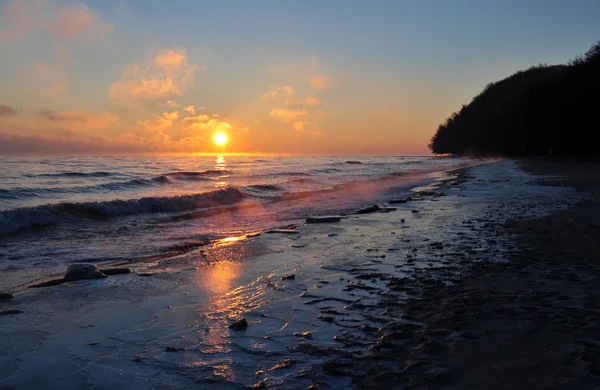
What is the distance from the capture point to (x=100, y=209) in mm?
15508

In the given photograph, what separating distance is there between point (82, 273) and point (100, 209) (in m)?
10.6

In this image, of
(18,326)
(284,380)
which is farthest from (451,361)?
(18,326)

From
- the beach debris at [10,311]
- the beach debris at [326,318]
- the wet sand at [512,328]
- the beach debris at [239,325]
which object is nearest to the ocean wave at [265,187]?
the wet sand at [512,328]

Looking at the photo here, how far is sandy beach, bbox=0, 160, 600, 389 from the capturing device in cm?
294

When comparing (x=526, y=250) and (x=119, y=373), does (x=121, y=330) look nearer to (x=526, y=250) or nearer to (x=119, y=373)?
(x=119, y=373)

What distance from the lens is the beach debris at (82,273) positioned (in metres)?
5.87

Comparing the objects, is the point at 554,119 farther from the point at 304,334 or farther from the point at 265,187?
the point at 304,334

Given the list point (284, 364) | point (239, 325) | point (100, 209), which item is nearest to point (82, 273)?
point (239, 325)

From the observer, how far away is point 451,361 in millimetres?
3074

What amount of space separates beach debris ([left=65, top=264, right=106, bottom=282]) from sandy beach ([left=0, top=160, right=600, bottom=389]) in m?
0.20

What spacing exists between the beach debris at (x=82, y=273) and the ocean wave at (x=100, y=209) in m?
7.20

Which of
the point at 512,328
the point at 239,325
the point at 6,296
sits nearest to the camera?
the point at 512,328

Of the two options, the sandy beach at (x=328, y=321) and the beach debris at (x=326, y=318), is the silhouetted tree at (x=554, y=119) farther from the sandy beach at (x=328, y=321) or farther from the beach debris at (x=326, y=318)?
the beach debris at (x=326, y=318)

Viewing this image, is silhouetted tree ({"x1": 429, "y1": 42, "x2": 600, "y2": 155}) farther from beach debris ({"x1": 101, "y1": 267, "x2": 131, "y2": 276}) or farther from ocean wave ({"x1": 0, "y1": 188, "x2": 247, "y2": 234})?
beach debris ({"x1": 101, "y1": 267, "x2": 131, "y2": 276})
